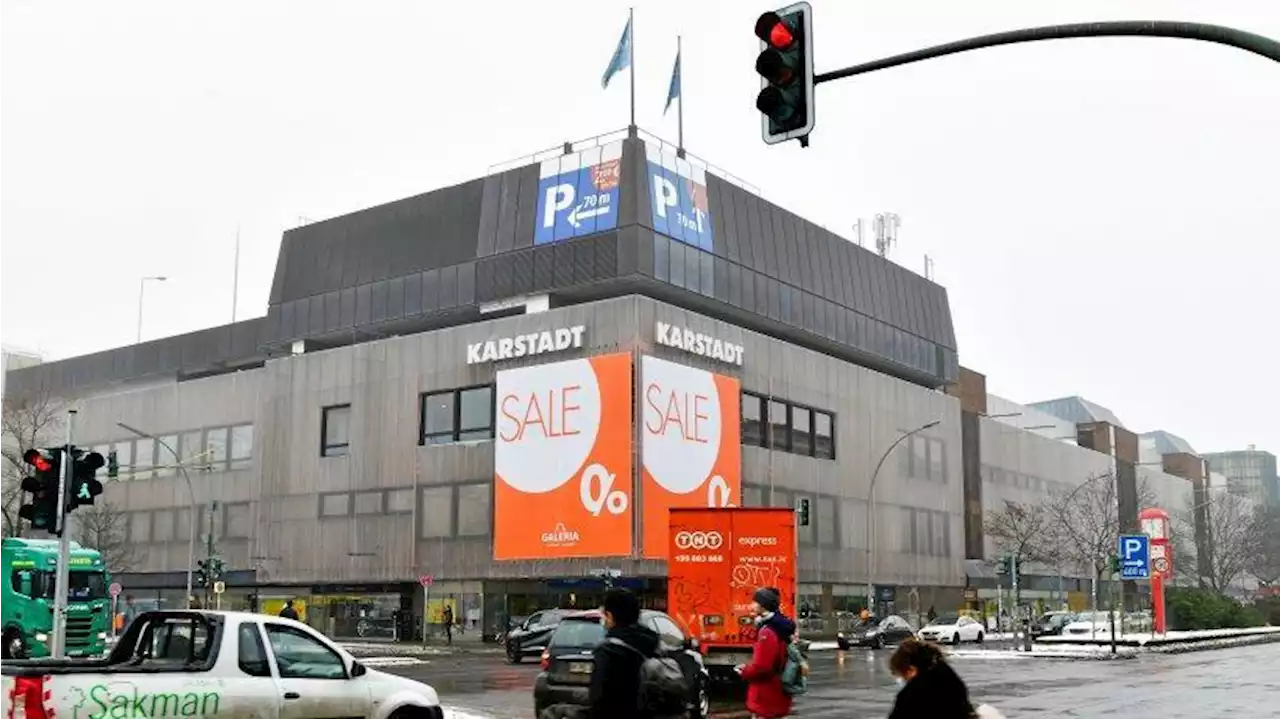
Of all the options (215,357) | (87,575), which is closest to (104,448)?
(215,357)

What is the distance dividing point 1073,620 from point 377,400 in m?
34.0

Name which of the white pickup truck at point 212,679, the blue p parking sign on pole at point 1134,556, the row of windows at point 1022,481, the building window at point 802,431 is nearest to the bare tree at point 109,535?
the building window at point 802,431

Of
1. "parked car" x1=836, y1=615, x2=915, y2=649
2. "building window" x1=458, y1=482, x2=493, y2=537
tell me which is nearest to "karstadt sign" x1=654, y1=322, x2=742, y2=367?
"building window" x1=458, y1=482, x2=493, y2=537

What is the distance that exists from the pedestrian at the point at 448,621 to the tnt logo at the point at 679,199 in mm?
18690

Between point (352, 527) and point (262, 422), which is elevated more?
point (262, 422)

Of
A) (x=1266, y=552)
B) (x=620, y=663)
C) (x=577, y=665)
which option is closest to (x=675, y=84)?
(x=577, y=665)

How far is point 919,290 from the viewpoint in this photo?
252ft

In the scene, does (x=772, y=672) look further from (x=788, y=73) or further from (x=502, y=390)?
(x=502, y=390)

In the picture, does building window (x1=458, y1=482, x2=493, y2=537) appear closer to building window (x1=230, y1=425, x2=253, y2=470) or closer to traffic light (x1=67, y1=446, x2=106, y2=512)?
building window (x1=230, y1=425, x2=253, y2=470)

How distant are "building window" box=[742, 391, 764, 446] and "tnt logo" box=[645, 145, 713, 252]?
699 cm

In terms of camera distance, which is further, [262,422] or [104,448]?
[104,448]

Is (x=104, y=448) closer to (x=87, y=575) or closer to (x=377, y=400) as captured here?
(x=377, y=400)

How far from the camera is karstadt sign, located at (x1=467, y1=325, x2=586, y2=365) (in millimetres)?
53031

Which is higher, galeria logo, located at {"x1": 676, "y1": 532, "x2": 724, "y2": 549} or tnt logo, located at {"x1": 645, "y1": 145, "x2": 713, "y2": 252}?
tnt logo, located at {"x1": 645, "y1": 145, "x2": 713, "y2": 252}
